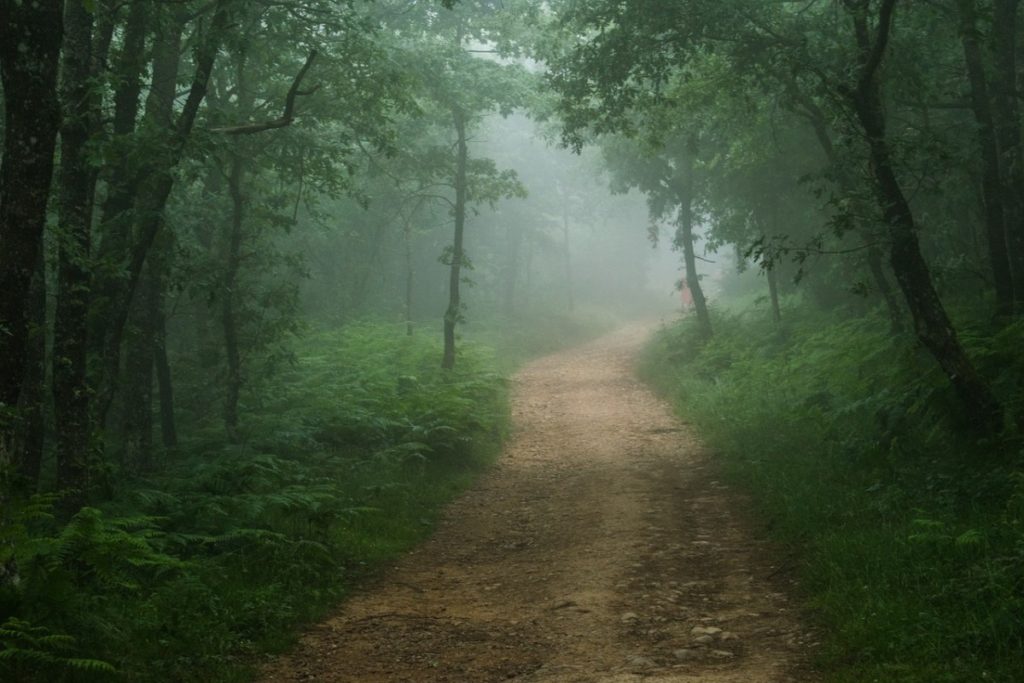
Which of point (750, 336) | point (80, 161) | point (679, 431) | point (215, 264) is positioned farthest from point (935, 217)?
point (80, 161)

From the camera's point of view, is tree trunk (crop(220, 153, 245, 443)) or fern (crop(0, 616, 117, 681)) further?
tree trunk (crop(220, 153, 245, 443))

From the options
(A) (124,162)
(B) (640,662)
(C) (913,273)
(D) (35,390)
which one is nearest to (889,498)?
(C) (913,273)

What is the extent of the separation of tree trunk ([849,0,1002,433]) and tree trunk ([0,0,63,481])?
28.6ft

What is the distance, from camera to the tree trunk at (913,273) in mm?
10547

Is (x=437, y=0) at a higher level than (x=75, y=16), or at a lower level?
higher

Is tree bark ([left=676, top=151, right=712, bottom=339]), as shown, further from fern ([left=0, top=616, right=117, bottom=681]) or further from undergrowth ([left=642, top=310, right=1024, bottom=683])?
fern ([left=0, top=616, right=117, bottom=681])

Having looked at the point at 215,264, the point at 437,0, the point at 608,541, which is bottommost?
the point at 608,541

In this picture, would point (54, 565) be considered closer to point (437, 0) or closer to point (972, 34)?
point (972, 34)

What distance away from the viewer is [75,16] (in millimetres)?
9875

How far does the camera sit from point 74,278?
9.48m

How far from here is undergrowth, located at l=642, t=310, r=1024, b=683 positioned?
6.17m

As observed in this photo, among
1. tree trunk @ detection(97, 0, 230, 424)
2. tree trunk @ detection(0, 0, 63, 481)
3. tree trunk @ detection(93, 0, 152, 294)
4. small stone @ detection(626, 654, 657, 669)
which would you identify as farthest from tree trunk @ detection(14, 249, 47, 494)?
small stone @ detection(626, 654, 657, 669)

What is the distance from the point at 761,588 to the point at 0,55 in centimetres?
810

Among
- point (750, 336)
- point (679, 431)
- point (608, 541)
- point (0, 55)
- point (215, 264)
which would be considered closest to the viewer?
point (0, 55)
